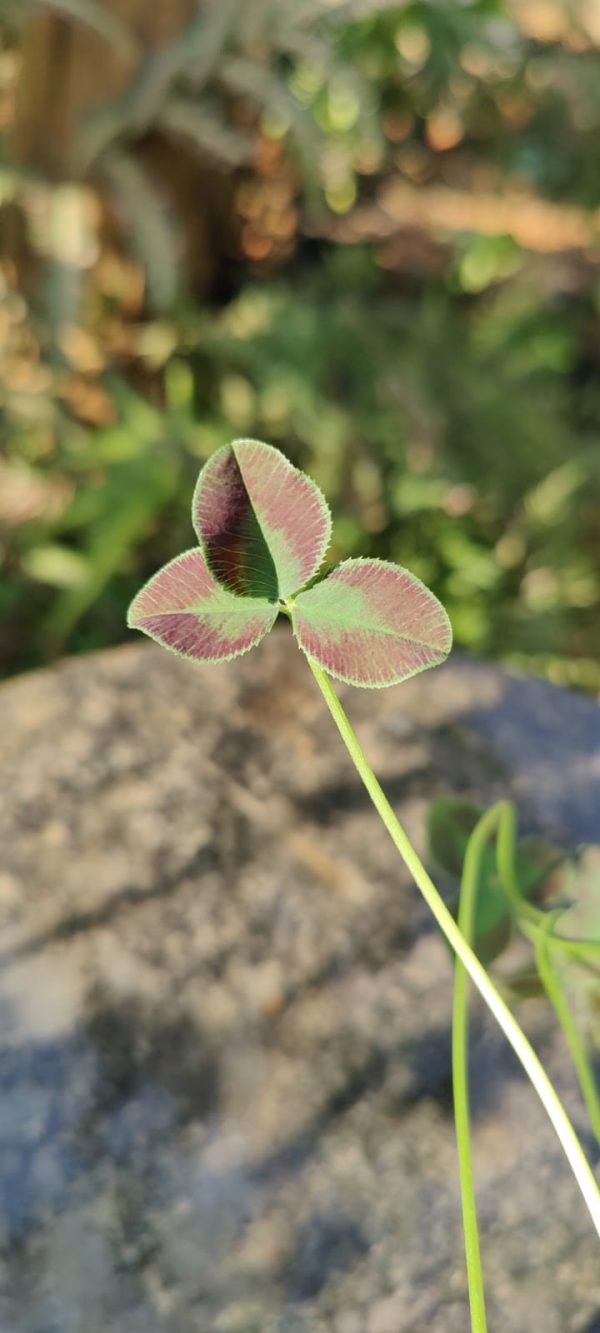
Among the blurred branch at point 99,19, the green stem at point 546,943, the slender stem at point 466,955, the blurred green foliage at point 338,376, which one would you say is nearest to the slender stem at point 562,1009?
the green stem at point 546,943

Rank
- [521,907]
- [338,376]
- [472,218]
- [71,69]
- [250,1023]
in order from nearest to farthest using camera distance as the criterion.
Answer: [521,907], [250,1023], [71,69], [338,376], [472,218]

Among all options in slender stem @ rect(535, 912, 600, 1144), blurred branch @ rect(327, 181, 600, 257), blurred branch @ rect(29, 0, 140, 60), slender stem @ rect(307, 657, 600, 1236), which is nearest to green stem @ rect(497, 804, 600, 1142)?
slender stem @ rect(535, 912, 600, 1144)

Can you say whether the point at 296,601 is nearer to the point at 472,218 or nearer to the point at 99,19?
the point at 99,19

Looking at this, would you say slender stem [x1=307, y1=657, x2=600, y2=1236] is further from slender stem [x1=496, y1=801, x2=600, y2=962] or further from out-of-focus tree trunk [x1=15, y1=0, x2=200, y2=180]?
out-of-focus tree trunk [x1=15, y1=0, x2=200, y2=180]

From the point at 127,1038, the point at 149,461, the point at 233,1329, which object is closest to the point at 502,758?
the point at 127,1038

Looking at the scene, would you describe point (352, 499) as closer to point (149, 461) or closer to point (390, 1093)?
point (149, 461)

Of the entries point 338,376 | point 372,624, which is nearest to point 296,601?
point 372,624

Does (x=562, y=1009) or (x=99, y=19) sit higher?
(x=99, y=19)

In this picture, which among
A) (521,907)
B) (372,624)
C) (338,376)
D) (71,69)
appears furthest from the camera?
(338,376)
